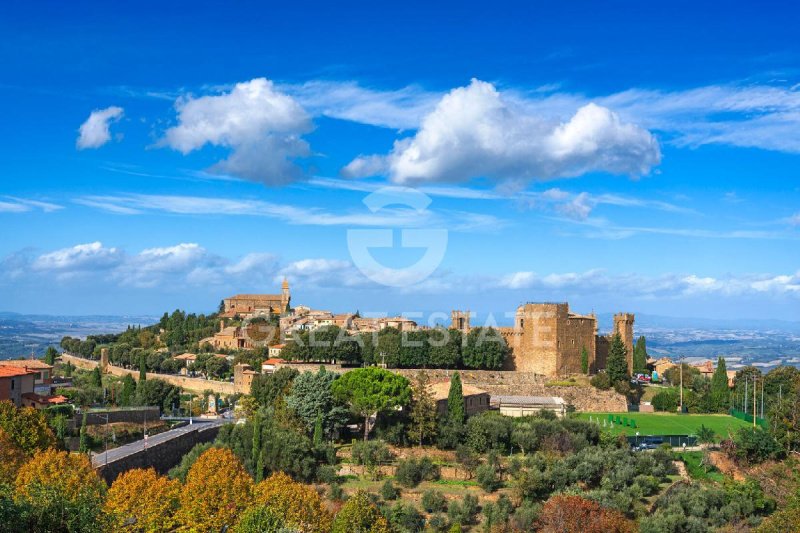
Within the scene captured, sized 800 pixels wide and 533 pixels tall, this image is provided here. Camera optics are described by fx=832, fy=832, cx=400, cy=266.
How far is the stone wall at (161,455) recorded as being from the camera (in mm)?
26150

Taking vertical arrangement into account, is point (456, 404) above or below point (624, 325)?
below

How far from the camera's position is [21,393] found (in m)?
34.9

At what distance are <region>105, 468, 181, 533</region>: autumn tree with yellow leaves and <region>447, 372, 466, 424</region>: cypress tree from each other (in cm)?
1434

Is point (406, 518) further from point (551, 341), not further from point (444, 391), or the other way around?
point (551, 341)

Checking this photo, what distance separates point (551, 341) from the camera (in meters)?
44.2

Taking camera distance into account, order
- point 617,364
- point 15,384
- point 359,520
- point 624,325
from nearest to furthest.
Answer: point 359,520 → point 15,384 → point 617,364 → point 624,325

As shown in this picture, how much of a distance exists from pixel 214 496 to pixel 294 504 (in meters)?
2.27

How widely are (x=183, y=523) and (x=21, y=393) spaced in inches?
701

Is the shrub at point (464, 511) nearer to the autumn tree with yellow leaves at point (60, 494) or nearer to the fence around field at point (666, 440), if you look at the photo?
the fence around field at point (666, 440)

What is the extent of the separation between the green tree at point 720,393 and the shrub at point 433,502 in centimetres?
2224

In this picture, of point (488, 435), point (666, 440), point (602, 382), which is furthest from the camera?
point (602, 382)

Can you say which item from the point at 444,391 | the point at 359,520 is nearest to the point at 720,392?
the point at 444,391

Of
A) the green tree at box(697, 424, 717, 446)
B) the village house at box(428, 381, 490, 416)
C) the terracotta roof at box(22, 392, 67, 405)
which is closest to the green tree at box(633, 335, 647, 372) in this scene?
the village house at box(428, 381, 490, 416)

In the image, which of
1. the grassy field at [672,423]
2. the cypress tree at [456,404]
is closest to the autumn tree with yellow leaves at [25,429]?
the cypress tree at [456,404]
